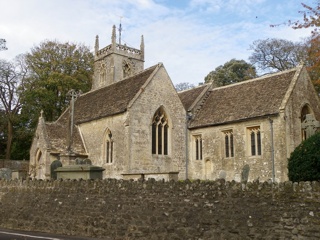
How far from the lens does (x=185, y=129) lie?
26.8m

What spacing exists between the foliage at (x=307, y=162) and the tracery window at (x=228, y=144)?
11485mm

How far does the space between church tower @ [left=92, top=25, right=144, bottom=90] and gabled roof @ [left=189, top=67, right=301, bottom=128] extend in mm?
17741

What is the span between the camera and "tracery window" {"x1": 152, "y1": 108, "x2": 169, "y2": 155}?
80.4 ft

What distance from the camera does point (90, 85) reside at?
46531 mm

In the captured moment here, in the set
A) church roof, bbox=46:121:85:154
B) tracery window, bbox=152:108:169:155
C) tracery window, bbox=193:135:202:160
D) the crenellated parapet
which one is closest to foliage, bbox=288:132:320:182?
tracery window, bbox=152:108:169:155

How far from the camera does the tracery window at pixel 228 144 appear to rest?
24625 mm

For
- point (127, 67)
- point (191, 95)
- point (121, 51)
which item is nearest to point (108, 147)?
point (191, 95)

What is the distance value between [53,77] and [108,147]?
58.3 ft

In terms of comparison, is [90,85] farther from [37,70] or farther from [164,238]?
[164,238]

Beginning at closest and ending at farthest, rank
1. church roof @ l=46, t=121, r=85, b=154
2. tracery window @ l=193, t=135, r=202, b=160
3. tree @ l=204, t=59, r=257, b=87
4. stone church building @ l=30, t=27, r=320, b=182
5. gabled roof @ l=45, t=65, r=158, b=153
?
stone church building @ l=30, t=27, r=320, b=182
gabled roof @ l=45, t=65, r=158, b=153
church roof @ l=46, t=121, r=85, b=154
tracery window @ l=193, t=135, r=202, b=160
tree @ l=204, t=59, r=257, b=87

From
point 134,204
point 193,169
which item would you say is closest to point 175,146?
point 193,169

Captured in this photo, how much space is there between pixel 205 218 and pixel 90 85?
3852 centimetres

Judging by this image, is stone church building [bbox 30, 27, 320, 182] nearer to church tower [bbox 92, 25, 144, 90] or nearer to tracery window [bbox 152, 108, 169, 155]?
tracery window [bbox 152, 108, 169, 155]

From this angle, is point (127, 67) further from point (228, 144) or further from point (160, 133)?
point (228, 144)
